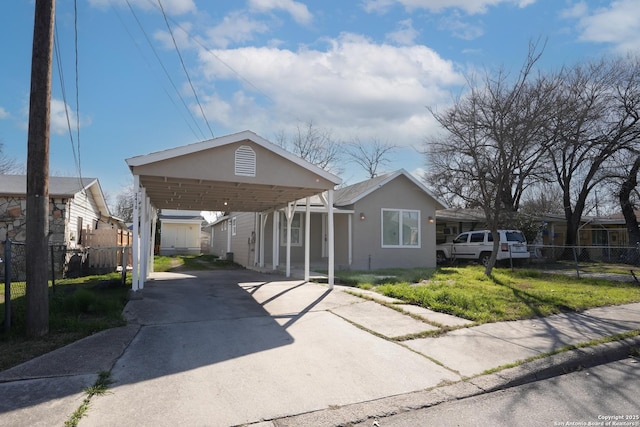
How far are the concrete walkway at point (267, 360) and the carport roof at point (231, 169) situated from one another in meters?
2.97

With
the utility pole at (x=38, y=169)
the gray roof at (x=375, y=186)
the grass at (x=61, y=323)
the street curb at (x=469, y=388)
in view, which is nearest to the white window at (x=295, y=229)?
the gray roof at (x=375, y=186)

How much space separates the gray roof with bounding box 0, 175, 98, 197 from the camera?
531 inches

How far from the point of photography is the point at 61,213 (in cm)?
1368

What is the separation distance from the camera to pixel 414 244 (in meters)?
18.4

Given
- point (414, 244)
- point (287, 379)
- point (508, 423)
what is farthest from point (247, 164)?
point (414, 244)

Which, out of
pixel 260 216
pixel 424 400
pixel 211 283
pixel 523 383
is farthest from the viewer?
pixel 260 216

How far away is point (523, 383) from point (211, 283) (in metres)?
9.35

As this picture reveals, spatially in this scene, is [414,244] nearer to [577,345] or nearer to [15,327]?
[577,345]

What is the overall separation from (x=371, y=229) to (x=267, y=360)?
12873 mm

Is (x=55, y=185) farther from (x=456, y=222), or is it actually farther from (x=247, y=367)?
(x=456, y=222)

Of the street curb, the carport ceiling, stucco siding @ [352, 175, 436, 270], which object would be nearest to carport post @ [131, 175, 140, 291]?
the carport ceiling

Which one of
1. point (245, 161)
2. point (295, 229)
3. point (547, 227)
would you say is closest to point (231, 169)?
point (245, 161)

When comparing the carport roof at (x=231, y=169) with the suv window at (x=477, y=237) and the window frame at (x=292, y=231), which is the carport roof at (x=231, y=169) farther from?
the suv window at (x=477, y=237)

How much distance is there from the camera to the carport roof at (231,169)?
9.40 metres
